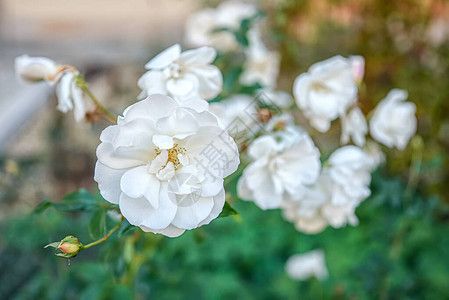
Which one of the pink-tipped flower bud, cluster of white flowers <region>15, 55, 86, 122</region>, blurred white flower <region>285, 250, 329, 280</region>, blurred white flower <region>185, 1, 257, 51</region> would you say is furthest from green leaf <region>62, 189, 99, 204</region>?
blurred white flower <region>285, 250, 329, 280</region>

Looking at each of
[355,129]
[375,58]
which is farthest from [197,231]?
[375,58]

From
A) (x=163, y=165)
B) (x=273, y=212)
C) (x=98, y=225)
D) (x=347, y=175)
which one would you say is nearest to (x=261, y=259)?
(x=273, y=212)

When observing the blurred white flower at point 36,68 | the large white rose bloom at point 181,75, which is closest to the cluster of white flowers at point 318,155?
the large white rose bloom at point 181,75

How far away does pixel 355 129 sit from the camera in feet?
2.87

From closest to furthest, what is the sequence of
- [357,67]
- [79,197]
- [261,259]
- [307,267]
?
[79,197] < [357,67] < [307,267] < [261,259]

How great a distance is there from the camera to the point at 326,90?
2.75 ft

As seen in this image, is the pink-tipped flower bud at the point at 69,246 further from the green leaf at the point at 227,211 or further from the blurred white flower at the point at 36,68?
the blurred white flower at the point at 36,68

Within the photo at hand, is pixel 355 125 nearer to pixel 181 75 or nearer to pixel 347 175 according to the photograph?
pixel 347 175

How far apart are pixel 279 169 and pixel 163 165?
0.25 m

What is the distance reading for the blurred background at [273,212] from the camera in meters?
1.29

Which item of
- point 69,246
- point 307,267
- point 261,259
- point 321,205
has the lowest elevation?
point 261,259

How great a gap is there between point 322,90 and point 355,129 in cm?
10

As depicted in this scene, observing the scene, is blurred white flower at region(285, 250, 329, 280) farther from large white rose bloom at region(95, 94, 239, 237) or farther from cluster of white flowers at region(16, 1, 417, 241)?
large white rose bloom at region(95, 94, 239, 237)

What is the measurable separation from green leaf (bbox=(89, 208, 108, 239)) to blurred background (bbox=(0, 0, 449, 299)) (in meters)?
0.12
